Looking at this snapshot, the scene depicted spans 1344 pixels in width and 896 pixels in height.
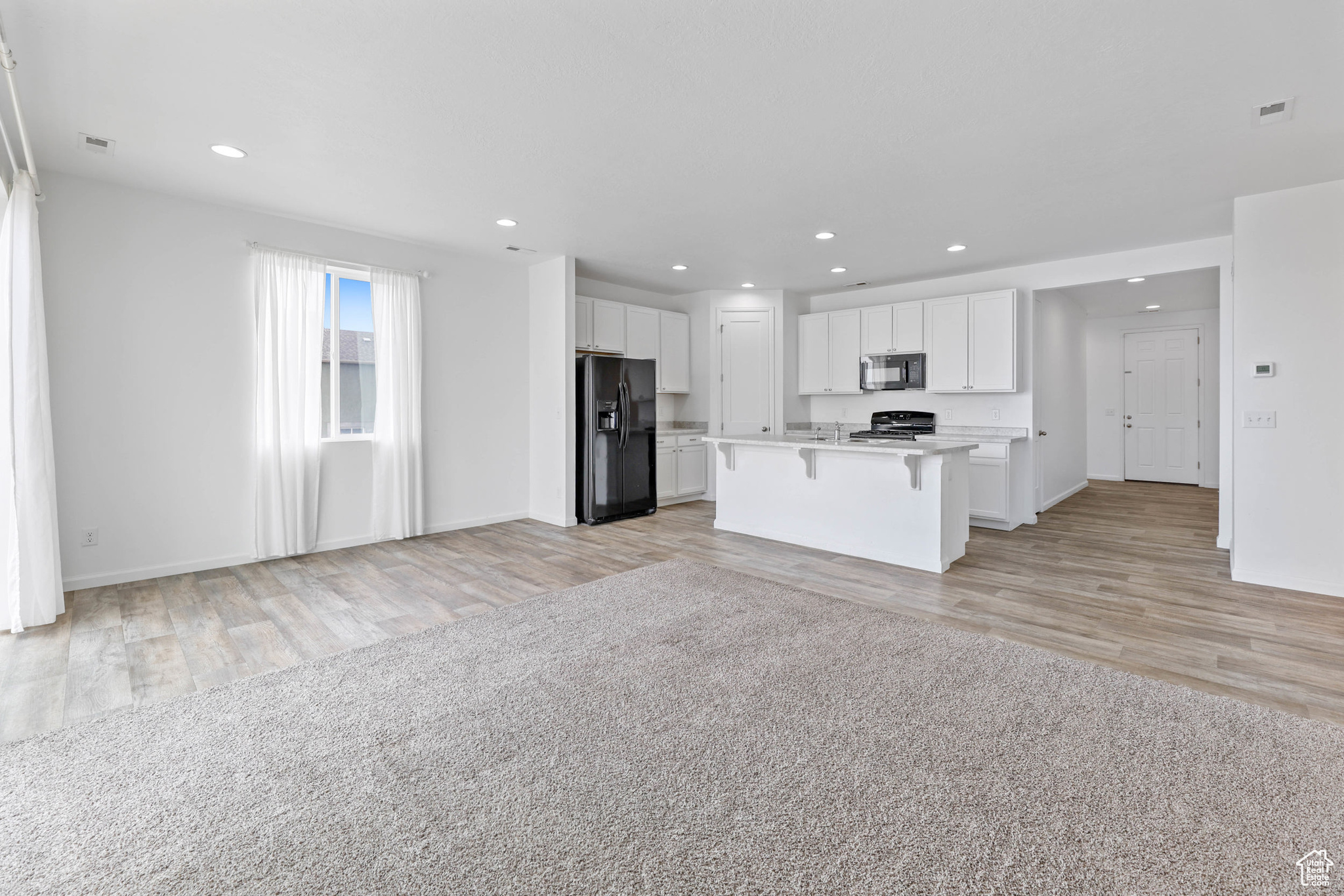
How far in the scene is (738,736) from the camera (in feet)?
6.76

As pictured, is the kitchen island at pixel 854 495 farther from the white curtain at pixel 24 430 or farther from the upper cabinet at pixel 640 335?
the white curtain at pixel 24 430

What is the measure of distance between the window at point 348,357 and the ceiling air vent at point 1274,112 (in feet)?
18.9

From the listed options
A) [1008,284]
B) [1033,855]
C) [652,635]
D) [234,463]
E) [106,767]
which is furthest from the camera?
[1008,284]

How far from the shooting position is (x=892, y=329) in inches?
256

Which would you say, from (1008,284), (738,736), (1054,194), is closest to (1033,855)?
(738,736)

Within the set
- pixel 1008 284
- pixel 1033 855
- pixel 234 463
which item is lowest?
pixel 1033 855

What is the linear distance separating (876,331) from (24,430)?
6.81 m

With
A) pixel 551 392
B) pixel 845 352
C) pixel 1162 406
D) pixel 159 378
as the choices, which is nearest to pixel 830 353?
pixel 845 352

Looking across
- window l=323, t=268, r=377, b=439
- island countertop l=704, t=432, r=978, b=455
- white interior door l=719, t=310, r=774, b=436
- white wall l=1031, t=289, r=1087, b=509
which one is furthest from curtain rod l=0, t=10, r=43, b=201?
white wall l=1031, t=289, r=1087, b=509

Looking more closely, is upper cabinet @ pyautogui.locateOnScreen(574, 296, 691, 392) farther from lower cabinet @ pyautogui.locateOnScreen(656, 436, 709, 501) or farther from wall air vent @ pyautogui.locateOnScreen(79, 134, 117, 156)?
wall air vent @ pyautogui.locateOnScreen(79, 134, 117, 156)

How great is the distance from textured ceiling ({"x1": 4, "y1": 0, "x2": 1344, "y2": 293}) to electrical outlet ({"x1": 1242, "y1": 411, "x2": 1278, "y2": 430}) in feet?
4.68

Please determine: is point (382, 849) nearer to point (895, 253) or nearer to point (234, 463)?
point (234, 463)

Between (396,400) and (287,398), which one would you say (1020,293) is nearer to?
(396,400)

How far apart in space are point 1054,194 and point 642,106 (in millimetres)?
2843
